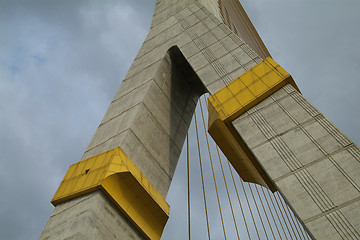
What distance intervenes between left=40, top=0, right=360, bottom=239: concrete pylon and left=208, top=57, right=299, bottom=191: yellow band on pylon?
3cm

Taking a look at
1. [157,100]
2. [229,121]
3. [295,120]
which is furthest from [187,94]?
[295,120]

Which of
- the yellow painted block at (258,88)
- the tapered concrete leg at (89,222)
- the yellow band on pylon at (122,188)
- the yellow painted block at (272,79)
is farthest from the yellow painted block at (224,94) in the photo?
the tapered concrete leg at (89,222)

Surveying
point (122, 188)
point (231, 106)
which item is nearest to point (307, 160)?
point (231, 106)

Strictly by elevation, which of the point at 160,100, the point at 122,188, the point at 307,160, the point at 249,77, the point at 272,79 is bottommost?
the point at 307,160

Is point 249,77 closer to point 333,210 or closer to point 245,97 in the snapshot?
point 245,97

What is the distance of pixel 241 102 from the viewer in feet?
24.6

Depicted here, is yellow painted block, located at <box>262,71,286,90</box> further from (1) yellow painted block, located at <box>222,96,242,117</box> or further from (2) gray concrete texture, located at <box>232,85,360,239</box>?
(1) yellow painted block, located at <box>222,96,242,117</box>

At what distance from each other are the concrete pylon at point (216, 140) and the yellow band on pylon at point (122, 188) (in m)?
0.02

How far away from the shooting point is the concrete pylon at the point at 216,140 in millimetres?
5445

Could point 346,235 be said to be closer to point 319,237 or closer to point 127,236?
point 319,237

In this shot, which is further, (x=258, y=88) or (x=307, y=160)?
(x=258, y=88)

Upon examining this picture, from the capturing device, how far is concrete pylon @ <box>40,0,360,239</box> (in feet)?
17.9

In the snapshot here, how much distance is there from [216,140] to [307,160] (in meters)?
2.83

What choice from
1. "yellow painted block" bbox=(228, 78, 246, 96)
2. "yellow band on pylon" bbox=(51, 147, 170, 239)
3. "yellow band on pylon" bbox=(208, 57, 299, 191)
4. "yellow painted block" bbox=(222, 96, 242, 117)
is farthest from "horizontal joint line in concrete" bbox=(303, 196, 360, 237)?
"yellow band on pylon" bbox=(51, 147, 170, 239)
